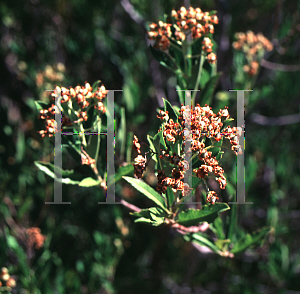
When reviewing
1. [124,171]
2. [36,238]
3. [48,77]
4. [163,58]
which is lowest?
[36,238]

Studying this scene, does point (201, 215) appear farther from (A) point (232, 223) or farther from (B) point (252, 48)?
(B) point (252, 48)

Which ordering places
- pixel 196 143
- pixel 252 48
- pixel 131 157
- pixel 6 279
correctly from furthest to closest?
pixel 131 157 → pixel 252 48 → pixel 6 279 → pixel 196 143

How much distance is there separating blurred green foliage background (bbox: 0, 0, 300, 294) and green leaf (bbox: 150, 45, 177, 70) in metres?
0.55

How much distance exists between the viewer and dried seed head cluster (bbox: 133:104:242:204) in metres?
0.96

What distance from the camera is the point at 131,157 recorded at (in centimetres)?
238

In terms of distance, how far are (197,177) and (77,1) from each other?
204cm

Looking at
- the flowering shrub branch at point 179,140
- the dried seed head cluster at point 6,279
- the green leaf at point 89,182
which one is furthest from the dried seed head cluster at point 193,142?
the dried seed head cluster at point 6,279

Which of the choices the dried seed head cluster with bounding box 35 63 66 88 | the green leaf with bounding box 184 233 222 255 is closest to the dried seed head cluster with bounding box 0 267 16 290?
the green leaf with bounding box 184 233 222 255

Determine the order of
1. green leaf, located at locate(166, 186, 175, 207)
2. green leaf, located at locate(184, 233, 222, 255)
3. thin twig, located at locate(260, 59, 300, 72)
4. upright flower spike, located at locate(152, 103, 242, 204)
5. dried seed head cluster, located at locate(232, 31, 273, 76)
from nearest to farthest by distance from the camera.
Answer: upright flower spike, located at locate(152, 103, 242, 204)
green leaf, located at locate(166, 186, 175, 207)
green leaf, located at locate(184, 233, 222, 255)
dried seed head cluster, located at locate(232, 31, 273, 76)
thin twig, located at locate(260, 59, 300, 72)

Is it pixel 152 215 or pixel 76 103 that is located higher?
pixel 76 103

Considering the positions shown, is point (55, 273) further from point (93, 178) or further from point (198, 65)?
point (198, 65)

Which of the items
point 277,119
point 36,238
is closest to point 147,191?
point 36,238

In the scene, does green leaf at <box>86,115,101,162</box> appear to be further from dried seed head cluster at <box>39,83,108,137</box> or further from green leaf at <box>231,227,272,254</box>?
green leaf at <box>231,227,272,254</box>

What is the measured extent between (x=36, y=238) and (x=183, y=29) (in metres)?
1.47
